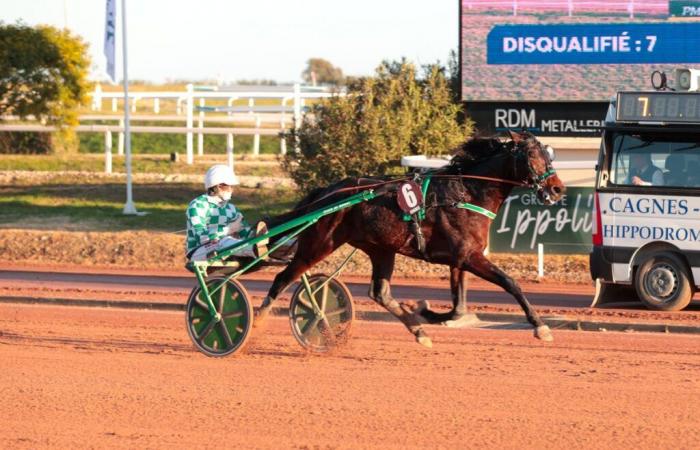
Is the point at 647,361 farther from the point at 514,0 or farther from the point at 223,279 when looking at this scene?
the point at 514,0

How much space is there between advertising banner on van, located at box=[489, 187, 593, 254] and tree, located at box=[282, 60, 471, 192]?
251 cm

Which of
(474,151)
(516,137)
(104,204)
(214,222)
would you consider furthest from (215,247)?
(104,204)

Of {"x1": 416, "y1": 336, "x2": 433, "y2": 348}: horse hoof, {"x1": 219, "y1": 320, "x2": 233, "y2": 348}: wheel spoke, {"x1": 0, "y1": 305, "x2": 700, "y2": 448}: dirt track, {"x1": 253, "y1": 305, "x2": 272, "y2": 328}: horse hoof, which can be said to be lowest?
{"x1": 0, "y1": 305, "x2": 700, "y2": 448}: dirt track

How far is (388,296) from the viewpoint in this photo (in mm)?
9367

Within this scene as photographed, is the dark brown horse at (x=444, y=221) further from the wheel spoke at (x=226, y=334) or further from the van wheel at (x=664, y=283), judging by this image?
the van wheel at (x=664, y=283)

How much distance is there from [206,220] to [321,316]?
3.81 feet

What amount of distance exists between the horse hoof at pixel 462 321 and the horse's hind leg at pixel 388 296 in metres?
0.42

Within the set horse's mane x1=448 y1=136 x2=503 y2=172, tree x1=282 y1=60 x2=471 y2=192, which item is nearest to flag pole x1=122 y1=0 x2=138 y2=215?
tree x1=282 y1=60 x2=471 y2=192

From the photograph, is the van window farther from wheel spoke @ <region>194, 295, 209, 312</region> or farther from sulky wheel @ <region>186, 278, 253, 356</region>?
wheel spoke @ <region>194, 295, 209, 312</region>

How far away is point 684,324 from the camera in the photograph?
35.8 ft

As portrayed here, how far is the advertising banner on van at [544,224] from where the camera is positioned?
15.9 m

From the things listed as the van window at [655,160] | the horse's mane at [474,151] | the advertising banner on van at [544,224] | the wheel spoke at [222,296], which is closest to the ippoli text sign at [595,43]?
the advertising banner on van at [544,224]

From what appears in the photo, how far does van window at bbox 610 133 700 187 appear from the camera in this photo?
1211 centimetres

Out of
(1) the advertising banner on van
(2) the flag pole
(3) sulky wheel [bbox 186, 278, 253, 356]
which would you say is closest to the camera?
(3) sulky wheel [bbox 186, 278, 253, 356]
